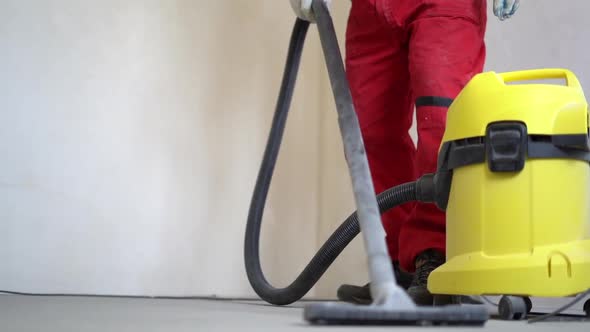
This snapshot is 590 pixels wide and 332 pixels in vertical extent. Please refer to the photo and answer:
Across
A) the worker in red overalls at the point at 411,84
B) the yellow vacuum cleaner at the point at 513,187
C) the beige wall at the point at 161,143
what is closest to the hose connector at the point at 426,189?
the yellow vacuum cleaner at the point at 513,187

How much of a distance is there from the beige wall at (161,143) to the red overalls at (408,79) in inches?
16.6

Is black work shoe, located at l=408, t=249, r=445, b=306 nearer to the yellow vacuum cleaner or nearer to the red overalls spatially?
the red overalls

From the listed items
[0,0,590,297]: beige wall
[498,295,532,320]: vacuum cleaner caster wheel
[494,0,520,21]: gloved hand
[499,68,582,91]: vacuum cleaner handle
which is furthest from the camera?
[0,0,590,297]: beige wall

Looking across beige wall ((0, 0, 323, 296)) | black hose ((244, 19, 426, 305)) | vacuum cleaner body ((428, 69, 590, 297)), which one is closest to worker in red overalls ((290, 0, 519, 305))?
black hose ((244, 19, 426, 305))

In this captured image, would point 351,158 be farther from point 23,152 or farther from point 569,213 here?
point 23,152

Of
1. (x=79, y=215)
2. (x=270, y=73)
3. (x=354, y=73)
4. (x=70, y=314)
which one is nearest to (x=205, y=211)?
(x=79, y=215)

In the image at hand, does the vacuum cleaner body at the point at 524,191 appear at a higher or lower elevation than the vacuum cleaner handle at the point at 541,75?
lower

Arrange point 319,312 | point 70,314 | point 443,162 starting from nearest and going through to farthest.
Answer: point 319,312, point 70,314, point 443,162

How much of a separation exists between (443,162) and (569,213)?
214mm

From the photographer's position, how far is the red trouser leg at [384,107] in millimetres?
1591

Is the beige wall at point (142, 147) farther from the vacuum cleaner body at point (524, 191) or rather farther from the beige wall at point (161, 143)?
the vacuum cleaner body at point (524, 191)

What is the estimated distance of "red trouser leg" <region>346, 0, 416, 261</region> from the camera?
5.22ft

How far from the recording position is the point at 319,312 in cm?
72

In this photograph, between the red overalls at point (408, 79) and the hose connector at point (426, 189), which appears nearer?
the hose connector at point (426, 189)
